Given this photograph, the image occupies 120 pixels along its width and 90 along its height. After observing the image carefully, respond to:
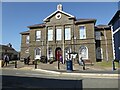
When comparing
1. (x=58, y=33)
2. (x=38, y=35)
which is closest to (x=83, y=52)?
(x=58, y=33)

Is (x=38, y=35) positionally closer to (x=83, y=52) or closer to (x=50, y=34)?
(x=50, y=34)

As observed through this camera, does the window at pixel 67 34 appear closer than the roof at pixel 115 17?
No

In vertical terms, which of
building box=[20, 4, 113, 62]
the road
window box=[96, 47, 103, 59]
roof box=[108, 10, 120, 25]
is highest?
roof box=[108, 10, 120, 25]

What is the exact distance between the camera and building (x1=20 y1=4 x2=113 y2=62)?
33969 millimetres

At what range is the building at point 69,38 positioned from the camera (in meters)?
34.0

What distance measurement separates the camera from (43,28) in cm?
3734

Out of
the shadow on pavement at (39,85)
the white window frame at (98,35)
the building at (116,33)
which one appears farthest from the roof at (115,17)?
the shadow on pavement at (39,85)

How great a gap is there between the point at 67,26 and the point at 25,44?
11.2 metres

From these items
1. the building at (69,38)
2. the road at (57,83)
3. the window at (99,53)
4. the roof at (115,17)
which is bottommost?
the road at (57,83)

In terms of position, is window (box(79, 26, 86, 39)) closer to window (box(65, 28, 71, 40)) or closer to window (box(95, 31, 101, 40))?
window (box(65, 28, 71, 40))

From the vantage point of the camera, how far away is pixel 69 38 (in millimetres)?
35156

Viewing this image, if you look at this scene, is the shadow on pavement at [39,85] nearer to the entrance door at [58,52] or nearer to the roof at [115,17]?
the roof at [115,17]

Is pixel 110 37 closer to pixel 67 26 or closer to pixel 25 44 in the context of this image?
pixel 67 26

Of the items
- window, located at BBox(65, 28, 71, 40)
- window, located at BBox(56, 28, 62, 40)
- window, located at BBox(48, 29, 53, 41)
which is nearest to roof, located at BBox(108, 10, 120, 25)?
window, located at BBox(65, 28, 71, 40)
